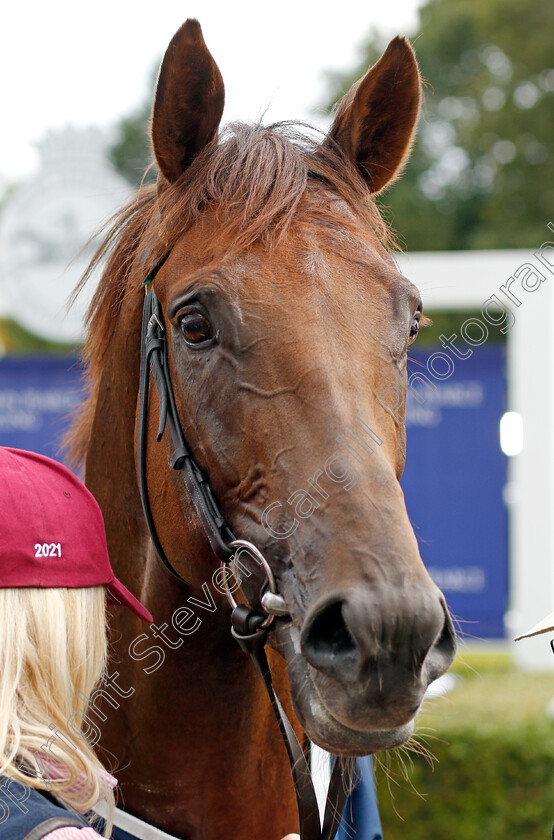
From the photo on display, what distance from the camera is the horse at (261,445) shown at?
4.67ft

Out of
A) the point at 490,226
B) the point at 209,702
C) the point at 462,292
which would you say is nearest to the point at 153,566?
the point at 209,702

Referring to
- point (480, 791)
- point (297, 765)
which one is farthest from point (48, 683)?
point (480, 791)

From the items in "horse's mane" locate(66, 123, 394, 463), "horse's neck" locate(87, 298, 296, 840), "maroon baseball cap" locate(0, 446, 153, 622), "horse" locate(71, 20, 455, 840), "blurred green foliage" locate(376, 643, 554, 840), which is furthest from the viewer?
"blurred green foliage" locate(376, 643, 554, 840)

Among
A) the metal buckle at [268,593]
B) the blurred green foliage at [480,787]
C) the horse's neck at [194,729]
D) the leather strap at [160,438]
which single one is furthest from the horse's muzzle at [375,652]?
the blurred green foliage at [480,787]

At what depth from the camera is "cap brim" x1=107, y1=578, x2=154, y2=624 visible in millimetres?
1809

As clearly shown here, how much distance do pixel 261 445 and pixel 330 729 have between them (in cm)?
54

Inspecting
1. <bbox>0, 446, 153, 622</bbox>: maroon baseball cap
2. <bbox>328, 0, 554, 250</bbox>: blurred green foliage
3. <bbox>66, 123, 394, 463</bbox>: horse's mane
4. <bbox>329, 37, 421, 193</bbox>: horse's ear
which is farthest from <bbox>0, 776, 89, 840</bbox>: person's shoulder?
<bbox>328, 0, 554, 250</bbox>: blurred green foliage

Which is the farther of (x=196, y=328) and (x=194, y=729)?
(x=194, y=729)

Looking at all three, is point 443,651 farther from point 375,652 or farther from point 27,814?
point 27,814

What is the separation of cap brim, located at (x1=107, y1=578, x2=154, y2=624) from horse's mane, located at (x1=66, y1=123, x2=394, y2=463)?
75 cm

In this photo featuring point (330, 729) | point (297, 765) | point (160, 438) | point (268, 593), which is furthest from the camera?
point (160, 438)

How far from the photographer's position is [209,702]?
199cm

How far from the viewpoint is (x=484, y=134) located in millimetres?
23188

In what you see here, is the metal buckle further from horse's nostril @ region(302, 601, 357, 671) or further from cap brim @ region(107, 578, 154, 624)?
cap brim @ region(107, 578, 154, 624)
